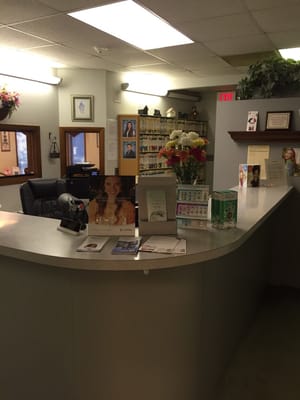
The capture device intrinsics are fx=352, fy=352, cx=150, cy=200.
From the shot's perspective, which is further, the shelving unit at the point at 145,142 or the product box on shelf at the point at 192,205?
the shelving unit at the point at 145,142

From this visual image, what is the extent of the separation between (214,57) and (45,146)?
9.51ft

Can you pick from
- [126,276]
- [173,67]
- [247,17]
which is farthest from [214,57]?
[126,276]

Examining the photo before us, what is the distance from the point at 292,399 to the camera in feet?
6.50

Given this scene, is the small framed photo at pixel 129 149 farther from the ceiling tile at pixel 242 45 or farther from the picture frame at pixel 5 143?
the ceiling tile at pixel 242 45

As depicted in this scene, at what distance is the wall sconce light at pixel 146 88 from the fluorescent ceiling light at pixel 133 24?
5.37ft

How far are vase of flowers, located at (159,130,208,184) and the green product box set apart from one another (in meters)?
0.19

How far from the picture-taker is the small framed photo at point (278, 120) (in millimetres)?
3363

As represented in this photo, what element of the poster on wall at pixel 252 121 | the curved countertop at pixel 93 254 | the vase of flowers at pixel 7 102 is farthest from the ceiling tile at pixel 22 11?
the poster on wall at pixel 252 121

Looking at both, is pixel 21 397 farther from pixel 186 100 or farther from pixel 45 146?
pixel 186 100

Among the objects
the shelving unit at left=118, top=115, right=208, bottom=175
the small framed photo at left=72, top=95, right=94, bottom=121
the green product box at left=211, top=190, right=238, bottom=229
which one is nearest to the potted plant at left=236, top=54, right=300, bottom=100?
the green product box at left=211, top=190, right=238, bottom=229

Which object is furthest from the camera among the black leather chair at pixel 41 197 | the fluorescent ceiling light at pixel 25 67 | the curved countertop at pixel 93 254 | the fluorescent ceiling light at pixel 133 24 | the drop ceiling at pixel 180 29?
the fluorescent ceiling light at pixel 25 67

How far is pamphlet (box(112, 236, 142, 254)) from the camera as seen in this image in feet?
4.51

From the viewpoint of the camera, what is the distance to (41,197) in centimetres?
450

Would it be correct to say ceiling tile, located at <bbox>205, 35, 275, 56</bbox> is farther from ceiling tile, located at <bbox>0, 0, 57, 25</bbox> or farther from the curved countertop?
the curved countertop
